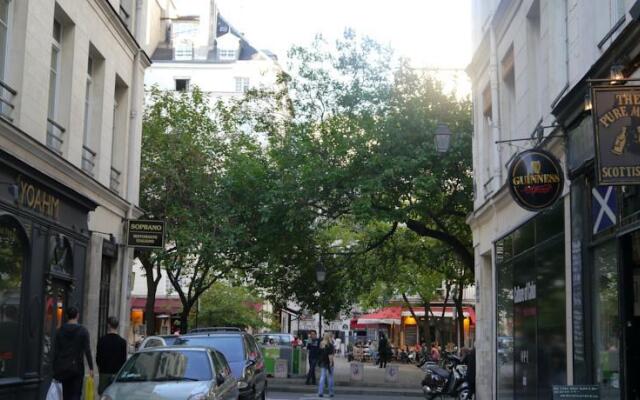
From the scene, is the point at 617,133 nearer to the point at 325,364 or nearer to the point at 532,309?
the point at 532,309

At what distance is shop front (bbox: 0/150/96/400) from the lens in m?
12.2

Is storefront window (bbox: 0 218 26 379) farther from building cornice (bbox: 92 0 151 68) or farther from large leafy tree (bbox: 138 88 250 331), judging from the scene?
large leafy tree (bbox: 138 88 250 331)

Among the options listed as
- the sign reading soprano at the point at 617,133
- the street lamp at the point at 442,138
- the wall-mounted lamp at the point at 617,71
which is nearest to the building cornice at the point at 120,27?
the street lamp at the point at 442,138

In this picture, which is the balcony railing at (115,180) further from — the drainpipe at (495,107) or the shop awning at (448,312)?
the shop awning at (448,312)

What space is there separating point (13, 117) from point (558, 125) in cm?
873

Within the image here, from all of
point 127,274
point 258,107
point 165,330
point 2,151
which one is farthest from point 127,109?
point 165,330

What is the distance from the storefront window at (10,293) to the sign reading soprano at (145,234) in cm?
632

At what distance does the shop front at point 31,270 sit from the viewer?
12.2 metres

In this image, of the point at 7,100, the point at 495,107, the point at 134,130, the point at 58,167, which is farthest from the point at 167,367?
the point at 134,130

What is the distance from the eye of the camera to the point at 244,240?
87.9 feet

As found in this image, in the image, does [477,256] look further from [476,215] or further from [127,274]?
[127,274]

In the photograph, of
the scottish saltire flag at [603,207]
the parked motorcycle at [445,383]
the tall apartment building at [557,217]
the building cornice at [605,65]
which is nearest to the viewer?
the building cornice at [605,65]

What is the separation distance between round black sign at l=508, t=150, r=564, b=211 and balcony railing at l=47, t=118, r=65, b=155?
27.9ft

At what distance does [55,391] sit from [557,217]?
8.08 m
